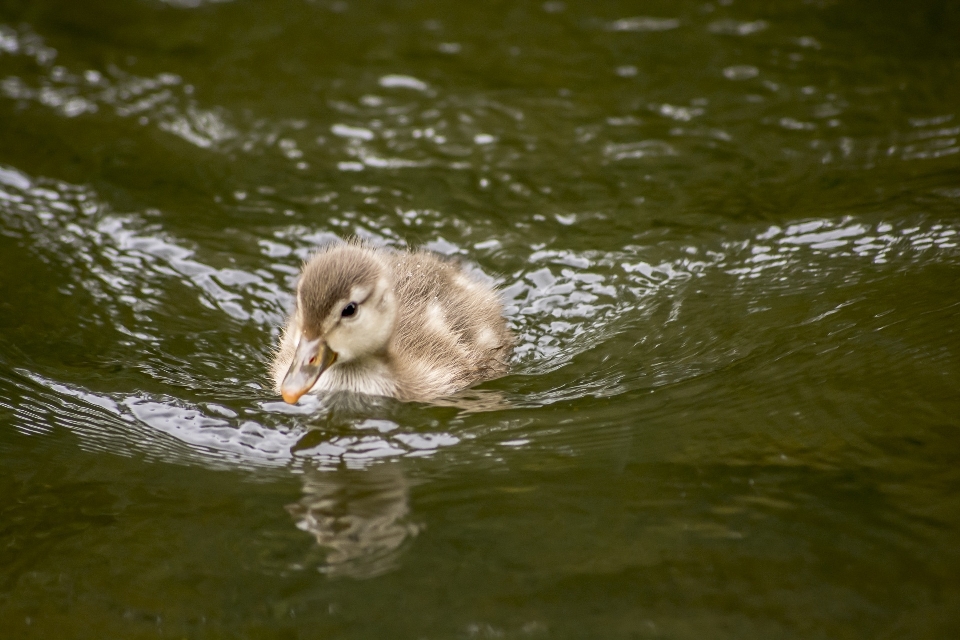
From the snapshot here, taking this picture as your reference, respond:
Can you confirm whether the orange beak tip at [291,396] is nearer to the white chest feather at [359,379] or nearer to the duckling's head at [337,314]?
the duckling's head at [337,314]

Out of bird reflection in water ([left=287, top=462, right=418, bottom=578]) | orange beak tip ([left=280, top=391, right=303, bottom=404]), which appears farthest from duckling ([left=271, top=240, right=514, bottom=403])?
bird reflection in water ([left=287, top=462, right=418, bottom=578])

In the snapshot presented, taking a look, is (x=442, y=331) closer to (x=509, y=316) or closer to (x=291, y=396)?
(x=509, y=316)

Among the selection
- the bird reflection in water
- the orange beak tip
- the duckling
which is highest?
the duckling

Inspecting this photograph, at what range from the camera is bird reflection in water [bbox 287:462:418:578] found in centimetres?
290

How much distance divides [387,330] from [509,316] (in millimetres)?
820

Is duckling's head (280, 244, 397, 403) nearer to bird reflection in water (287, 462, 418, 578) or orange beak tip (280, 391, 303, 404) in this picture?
orange beak tip (280, 391, 303, 404)

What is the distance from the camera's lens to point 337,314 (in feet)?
12.2

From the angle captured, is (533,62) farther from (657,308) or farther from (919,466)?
(919,466)

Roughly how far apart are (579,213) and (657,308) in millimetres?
1016

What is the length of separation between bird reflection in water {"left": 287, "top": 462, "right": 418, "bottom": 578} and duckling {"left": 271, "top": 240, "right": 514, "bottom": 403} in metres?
0.41

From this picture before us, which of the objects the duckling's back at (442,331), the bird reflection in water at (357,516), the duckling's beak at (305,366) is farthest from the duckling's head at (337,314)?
the bird reflection in water at (357,516)

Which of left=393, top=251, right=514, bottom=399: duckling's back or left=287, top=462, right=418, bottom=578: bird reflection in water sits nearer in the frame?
left=287, top=462, right=418, bottom=578: bird reflection in water

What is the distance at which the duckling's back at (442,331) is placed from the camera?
4020mm

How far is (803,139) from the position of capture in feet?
18.4
